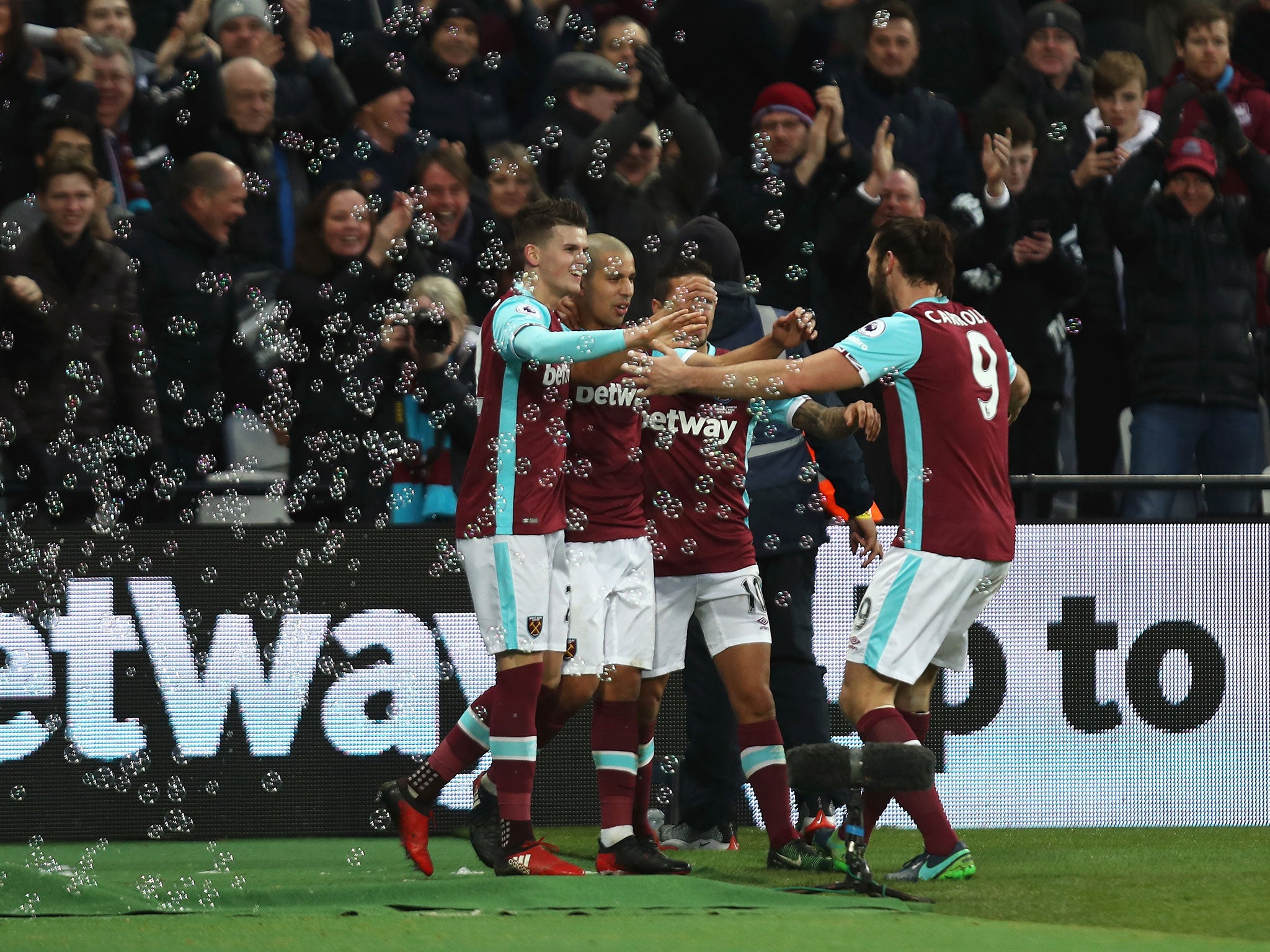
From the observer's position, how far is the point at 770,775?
6266 millimetres

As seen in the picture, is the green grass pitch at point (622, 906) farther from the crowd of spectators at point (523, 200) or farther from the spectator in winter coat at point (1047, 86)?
the spectator in winter coat at point (1047, 86)

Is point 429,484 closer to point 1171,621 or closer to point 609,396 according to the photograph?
point 609,396

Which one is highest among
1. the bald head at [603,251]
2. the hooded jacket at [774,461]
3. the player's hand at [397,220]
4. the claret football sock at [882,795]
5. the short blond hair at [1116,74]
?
the short blond hair at [1116,74]

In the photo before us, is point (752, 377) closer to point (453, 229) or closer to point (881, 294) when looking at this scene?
point (881, 294)

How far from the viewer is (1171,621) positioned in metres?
8.01

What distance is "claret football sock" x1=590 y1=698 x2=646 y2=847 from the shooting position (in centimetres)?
608

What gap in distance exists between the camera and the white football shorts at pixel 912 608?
5.77 metres

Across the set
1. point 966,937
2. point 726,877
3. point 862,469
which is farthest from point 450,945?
point 862,469

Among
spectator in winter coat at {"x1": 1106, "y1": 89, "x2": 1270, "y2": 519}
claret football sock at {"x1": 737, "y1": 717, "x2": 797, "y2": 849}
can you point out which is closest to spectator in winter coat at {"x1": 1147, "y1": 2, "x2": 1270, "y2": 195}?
spectator in winter coat at {"x1": 1106, "y1": 89, "x2": 1270, "y2": 519}

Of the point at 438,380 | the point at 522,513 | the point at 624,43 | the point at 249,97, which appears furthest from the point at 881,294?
the point at 249,97

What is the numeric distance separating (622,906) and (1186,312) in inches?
195

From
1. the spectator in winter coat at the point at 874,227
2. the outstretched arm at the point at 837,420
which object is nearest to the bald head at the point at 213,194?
the outstretched arm at the point at 837,420

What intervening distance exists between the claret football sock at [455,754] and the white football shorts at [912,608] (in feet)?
4.36

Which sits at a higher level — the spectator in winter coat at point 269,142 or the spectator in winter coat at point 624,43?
the spectator in winter coat at point 624,43
